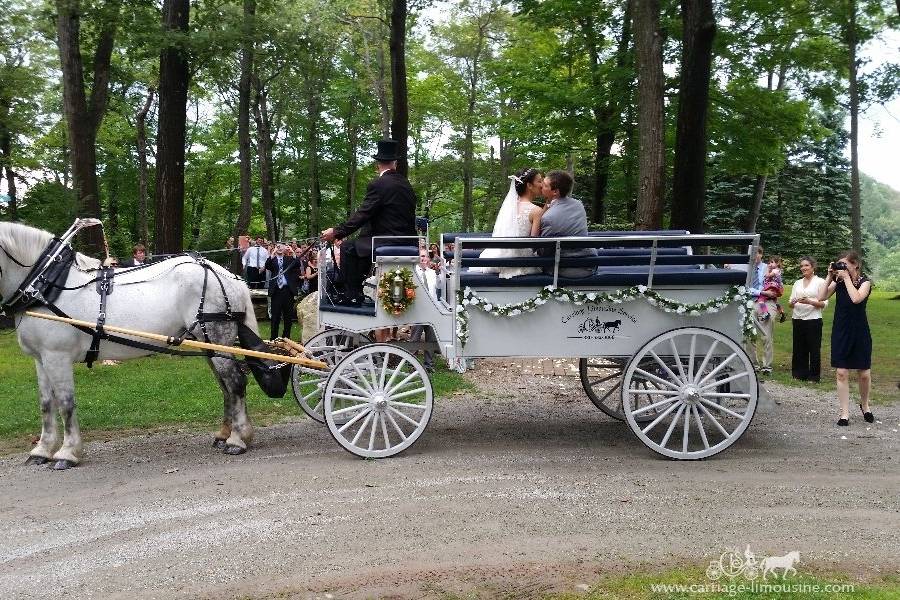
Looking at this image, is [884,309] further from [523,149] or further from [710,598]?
[710,598]

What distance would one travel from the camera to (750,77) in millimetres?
17859

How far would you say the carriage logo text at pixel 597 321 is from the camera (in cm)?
654

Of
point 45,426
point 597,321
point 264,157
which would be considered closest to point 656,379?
point 597,321

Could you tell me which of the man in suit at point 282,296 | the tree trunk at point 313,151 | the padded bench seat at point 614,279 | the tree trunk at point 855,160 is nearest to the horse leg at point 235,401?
the padded bench seat at point 614,279

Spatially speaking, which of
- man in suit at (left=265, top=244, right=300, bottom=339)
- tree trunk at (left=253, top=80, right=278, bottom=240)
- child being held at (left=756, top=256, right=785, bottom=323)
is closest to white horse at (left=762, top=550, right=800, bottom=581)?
child being held at (left=756, top=256, right=785, bottom=323)

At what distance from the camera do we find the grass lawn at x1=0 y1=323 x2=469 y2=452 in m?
8.23

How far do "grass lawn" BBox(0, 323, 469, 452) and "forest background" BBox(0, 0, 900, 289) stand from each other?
12.7 ft

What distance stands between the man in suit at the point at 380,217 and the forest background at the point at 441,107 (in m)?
5.91

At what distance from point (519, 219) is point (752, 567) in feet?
11.6

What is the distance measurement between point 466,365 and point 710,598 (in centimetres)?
307

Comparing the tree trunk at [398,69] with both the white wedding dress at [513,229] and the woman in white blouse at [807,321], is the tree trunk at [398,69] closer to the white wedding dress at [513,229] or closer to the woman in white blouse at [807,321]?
the woman in white blouse at [807,321]

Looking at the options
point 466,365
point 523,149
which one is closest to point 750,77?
point 523,149

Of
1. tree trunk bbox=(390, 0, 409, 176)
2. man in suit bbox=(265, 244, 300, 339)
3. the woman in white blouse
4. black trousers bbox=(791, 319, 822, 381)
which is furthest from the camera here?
tree trunk bbox=(390, 0, 409, 176)

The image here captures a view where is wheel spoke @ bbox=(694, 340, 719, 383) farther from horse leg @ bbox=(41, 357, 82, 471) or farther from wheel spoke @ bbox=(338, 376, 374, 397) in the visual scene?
horse leg @ bbox=(41, 357, 82, 471)
